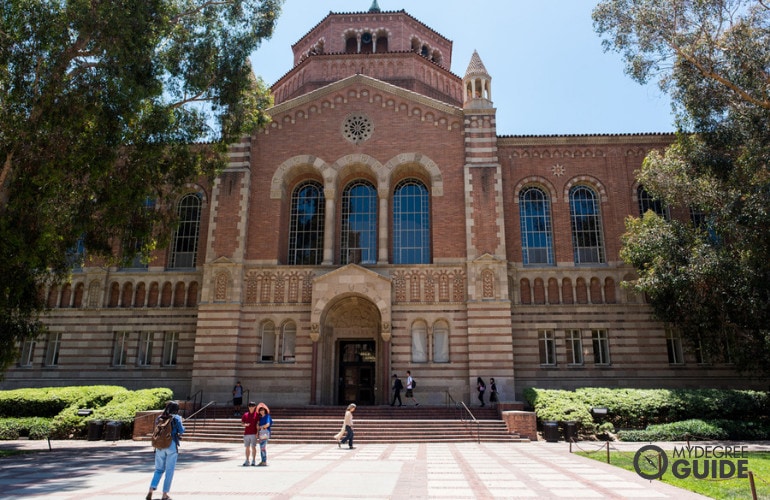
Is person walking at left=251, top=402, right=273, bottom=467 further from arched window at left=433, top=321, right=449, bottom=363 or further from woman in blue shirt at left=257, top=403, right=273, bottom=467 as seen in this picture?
arched window at left=433, top=321, right=449, bottom=363

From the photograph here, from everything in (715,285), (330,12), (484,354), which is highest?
(330,12)

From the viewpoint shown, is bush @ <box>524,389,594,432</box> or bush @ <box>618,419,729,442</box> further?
bush @ <box>524,389,594,432</box>

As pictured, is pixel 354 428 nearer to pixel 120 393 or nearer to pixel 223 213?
pixel 120 393

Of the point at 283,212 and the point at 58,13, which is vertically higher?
the point at 58,13

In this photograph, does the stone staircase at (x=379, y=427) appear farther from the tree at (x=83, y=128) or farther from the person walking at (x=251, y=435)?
the tree at (x=83, y=128)

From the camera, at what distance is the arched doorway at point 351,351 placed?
26.7 m

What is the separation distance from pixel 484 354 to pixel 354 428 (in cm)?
735

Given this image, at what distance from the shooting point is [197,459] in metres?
15.6

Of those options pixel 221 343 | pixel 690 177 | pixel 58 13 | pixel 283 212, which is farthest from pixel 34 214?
pixel 690 177

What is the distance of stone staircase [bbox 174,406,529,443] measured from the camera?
20.6 meters

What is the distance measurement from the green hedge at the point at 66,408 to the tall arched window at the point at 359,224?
36.2ft

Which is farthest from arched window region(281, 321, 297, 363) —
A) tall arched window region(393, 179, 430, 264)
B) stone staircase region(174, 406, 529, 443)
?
tall arched window region(393, 179, 430, 264)

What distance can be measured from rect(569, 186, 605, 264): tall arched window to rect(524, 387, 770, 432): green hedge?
8207 millimetres

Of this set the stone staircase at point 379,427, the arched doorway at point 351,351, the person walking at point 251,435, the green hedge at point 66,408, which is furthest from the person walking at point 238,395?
the person walking at point 251,435
